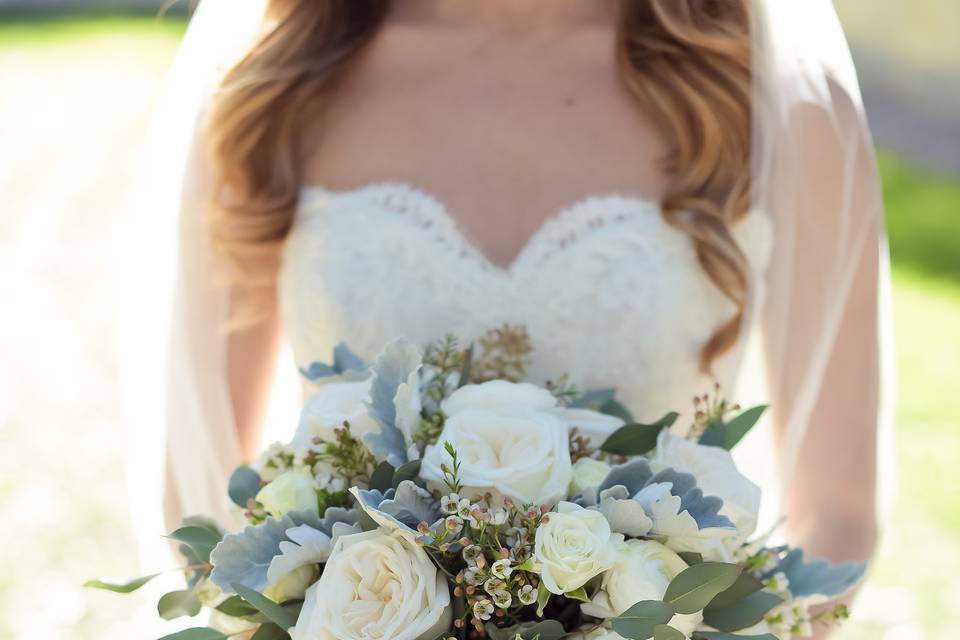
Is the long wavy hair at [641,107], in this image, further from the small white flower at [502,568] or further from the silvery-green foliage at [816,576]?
the small white flower at [502,568]

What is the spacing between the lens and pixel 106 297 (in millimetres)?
8203

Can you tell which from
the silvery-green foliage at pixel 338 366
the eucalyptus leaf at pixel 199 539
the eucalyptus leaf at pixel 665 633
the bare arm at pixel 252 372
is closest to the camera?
the eucalyptus leaf at pixel 665 633

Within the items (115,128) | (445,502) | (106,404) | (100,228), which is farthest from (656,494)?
(115,128)

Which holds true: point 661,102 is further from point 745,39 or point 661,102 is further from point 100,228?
point 100,228

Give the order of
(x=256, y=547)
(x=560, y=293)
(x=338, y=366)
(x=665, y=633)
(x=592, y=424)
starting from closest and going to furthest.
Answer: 1. (x=665, y=633)
2. (x=256, y=547)
3. (x=592, y=424)
4. (x=338, y=366)
5. (x=560, y=293)

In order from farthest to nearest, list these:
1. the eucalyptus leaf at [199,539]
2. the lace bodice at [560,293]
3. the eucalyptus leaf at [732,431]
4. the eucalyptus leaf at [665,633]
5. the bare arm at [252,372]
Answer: the bare arm at [252,372] → the lace bodice at [560,293] → the eucalyptus leaf at [732,431] → the eucalyptus leaf at [199,539] → the eucalyptus leaf at [665,633]

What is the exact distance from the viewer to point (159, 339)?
2.54 m

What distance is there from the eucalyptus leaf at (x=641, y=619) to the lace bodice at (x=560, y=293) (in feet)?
2.97

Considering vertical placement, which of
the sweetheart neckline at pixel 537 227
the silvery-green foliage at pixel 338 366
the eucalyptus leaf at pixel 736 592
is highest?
the sweetheart neckline at pixel 537 227

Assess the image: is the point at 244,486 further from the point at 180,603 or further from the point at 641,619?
the point at 641,619

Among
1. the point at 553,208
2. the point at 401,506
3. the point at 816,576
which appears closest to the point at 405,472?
the point at 401,506

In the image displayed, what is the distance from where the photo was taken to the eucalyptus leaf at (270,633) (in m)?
1.52

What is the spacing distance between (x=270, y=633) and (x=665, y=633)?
526 mm

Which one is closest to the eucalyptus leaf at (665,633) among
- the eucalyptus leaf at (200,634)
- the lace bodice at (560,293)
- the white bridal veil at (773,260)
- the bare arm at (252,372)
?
the eucalyptus leaf at (200,634)
